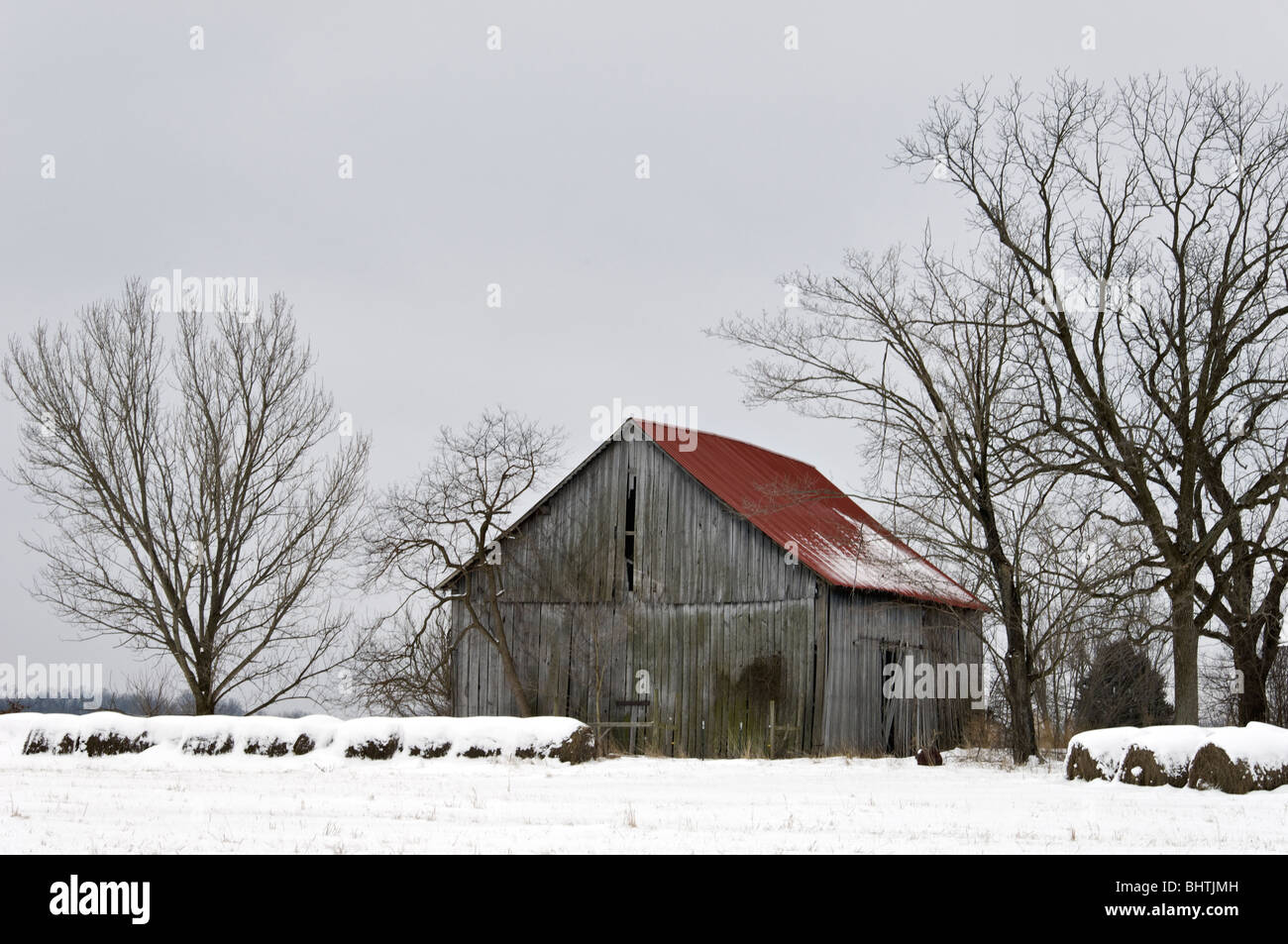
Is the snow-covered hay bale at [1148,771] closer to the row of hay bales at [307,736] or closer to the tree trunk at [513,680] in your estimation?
the row of hay bales at [307,736]

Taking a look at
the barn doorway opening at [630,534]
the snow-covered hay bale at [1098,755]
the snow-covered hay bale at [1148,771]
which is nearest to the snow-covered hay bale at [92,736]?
the barn doorway opening at [630,534]

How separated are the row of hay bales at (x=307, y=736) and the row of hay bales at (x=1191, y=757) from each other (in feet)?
25.0

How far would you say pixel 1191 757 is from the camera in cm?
1511

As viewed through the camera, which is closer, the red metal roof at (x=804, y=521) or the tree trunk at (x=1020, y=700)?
the tree trunk at (x=1020, y=700)

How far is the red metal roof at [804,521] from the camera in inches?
1010

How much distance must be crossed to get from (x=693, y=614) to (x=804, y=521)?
4.63 meters

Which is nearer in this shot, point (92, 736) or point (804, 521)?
point (92, 736)

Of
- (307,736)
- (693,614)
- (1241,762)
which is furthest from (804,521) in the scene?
(1241,762)

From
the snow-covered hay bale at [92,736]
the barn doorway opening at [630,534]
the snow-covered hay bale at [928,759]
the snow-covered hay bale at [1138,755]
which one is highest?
the barn doorway opening at [630,534]

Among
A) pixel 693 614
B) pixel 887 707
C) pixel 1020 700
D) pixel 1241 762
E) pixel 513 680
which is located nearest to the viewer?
pixel 1241 762

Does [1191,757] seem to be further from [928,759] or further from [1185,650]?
[1185,650]

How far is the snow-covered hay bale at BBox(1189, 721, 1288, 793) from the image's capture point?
1450 cm

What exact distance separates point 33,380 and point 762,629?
63.0 ft

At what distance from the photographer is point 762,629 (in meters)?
25.7
